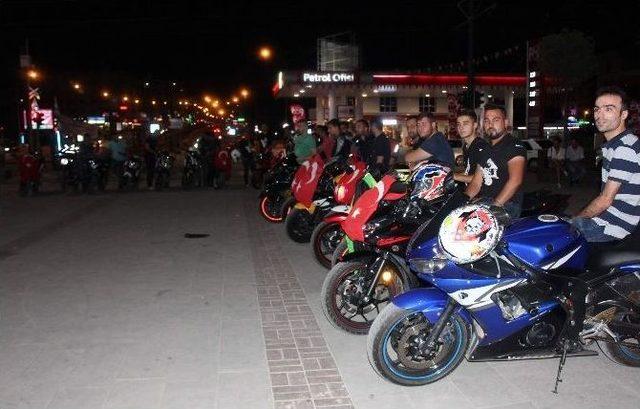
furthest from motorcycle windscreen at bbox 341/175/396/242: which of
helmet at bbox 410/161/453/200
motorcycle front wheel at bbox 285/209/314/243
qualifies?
motorcycle front wheel at bbox 285/209/314/243

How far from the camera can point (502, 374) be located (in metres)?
4.50

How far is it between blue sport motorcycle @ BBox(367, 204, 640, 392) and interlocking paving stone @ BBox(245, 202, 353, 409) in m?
0.48

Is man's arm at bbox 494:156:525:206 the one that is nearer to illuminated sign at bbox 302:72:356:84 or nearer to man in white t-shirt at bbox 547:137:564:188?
man in white t-shirt at bbox 547:137:564:188

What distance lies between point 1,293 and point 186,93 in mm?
137931

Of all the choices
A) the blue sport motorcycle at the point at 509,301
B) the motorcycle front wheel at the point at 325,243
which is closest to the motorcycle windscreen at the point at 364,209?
the blue sport motorcycle at the point at 509,301

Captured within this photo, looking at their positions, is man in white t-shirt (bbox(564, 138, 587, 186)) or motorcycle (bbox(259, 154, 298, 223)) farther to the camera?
man in white t-shirt (bbox(564, 138, 587, 186))

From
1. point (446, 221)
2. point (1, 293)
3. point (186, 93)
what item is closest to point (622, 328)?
point (446, 221)

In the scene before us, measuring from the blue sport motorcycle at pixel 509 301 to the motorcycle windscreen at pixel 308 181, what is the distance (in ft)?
13.3

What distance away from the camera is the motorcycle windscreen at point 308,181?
8148mm

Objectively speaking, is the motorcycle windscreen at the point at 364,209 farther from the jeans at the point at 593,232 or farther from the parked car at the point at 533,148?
the parked car at the point at 533,148

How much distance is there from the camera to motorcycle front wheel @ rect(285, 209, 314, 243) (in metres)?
8.84

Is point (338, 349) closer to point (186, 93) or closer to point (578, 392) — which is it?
point (578, 392)

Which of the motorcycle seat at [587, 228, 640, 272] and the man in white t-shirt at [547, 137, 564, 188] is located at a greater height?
the man in white t-shirt at [547, 137, 564, 188]

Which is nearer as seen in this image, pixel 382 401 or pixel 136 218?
pixel 382 401
